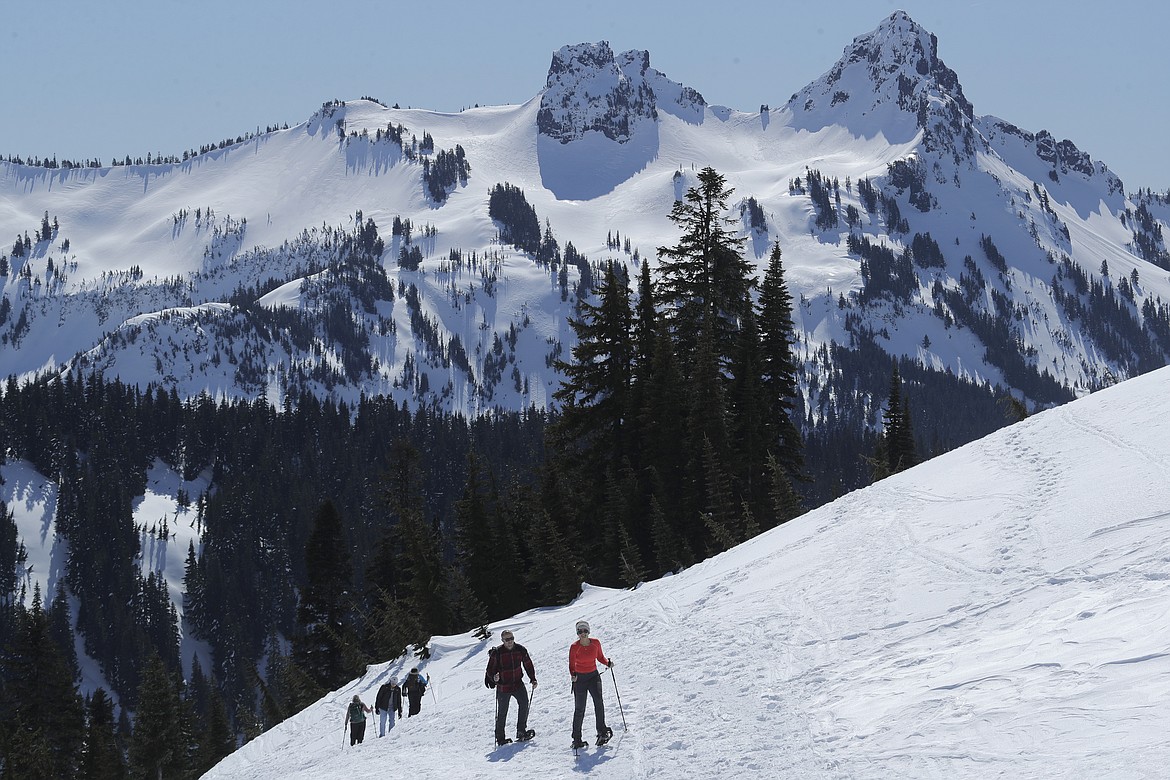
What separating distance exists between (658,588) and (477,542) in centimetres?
2000

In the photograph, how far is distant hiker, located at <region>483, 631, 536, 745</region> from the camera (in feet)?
46.6

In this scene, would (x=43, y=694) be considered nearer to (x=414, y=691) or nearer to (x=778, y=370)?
(x=414, y=691)

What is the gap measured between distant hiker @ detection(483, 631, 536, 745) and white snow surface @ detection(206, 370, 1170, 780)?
443 millimetres

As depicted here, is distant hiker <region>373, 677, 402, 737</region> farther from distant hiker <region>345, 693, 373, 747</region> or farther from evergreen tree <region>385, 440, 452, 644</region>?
evergreen tree <region>385, 440, 452, 644</region>

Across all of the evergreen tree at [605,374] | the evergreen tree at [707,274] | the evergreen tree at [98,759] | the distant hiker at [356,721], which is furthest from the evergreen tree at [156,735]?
the distant hiker at [356,721]

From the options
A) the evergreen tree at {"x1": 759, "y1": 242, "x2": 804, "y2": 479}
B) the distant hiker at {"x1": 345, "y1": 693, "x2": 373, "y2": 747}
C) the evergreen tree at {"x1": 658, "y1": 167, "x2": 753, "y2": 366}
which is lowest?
the distant hiker at {"x1": 345, "y1": 693, "x2": 373, "y2": 747}

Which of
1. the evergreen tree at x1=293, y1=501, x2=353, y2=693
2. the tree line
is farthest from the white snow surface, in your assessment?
the evergreen tree at x1=293, y1=501, x2=353, y2=693

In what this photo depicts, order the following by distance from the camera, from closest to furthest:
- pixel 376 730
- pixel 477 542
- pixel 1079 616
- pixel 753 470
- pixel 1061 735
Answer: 1. pixel 1061 735
2. pixel 1079 616
3. pixel 376 730
4. pixel 753 470
5. pixel 477 542

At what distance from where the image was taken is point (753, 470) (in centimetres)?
3816

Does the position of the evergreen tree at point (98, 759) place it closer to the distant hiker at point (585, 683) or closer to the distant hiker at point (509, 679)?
the distant hiker at point (509, 679)

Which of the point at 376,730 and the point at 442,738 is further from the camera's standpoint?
the point at 376,730

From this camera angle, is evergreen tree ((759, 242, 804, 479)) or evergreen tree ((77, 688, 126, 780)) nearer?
evergreen tree ((759, 242, 804, 479))

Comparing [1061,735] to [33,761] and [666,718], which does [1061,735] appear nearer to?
[666,718]

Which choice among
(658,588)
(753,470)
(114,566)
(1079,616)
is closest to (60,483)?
(114,566)
